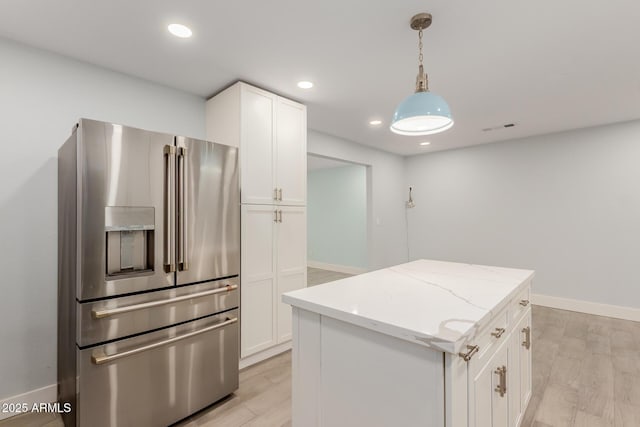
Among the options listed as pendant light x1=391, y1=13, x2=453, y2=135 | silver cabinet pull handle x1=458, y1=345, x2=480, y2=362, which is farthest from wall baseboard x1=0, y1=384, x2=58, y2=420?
pendant light x1=391, y1=13, x2=453, y2=135

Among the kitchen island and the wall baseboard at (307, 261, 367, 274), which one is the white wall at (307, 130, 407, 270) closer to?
the wall baseboard at (307, 261, 367, 274)

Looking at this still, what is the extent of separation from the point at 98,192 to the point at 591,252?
543 centimetres

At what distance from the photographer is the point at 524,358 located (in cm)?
183

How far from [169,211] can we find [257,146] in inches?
42.4

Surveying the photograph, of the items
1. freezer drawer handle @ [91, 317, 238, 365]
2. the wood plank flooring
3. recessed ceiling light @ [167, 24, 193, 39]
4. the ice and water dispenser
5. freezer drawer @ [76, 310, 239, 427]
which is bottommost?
the wood plank flooring

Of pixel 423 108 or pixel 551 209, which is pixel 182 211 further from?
pixel 551 209

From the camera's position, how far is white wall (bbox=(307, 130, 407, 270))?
477 centimetres

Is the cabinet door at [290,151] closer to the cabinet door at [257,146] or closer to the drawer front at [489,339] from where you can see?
the cabinet door at [257,146]

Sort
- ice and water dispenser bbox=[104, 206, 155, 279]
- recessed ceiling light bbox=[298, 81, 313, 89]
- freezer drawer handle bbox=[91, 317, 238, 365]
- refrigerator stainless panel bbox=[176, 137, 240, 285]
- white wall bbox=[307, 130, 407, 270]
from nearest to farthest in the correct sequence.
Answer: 1. freezer drawer handle bbox=[91, 317, 238, 365]
2. ice and water dispenser bbox=[104, 206, 155, 279]
3. refrigerator stainless panel bbox=[176, 137, 240, 285]
4. recessed ceiling light bbox=[298, 81, 313, 89]
5. white wall bbox=[307, 130, 407, 270]

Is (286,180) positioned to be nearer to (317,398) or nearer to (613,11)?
(317,398)

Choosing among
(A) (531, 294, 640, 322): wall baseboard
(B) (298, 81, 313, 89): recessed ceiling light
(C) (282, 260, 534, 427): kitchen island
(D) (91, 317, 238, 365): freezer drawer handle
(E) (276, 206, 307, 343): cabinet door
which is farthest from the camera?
(A) (531, 294, 640, 322): wall baseboard

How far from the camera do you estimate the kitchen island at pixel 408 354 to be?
39.5 inches

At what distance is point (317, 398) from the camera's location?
1.33m

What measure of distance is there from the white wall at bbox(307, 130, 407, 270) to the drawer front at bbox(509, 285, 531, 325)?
3.06 m
